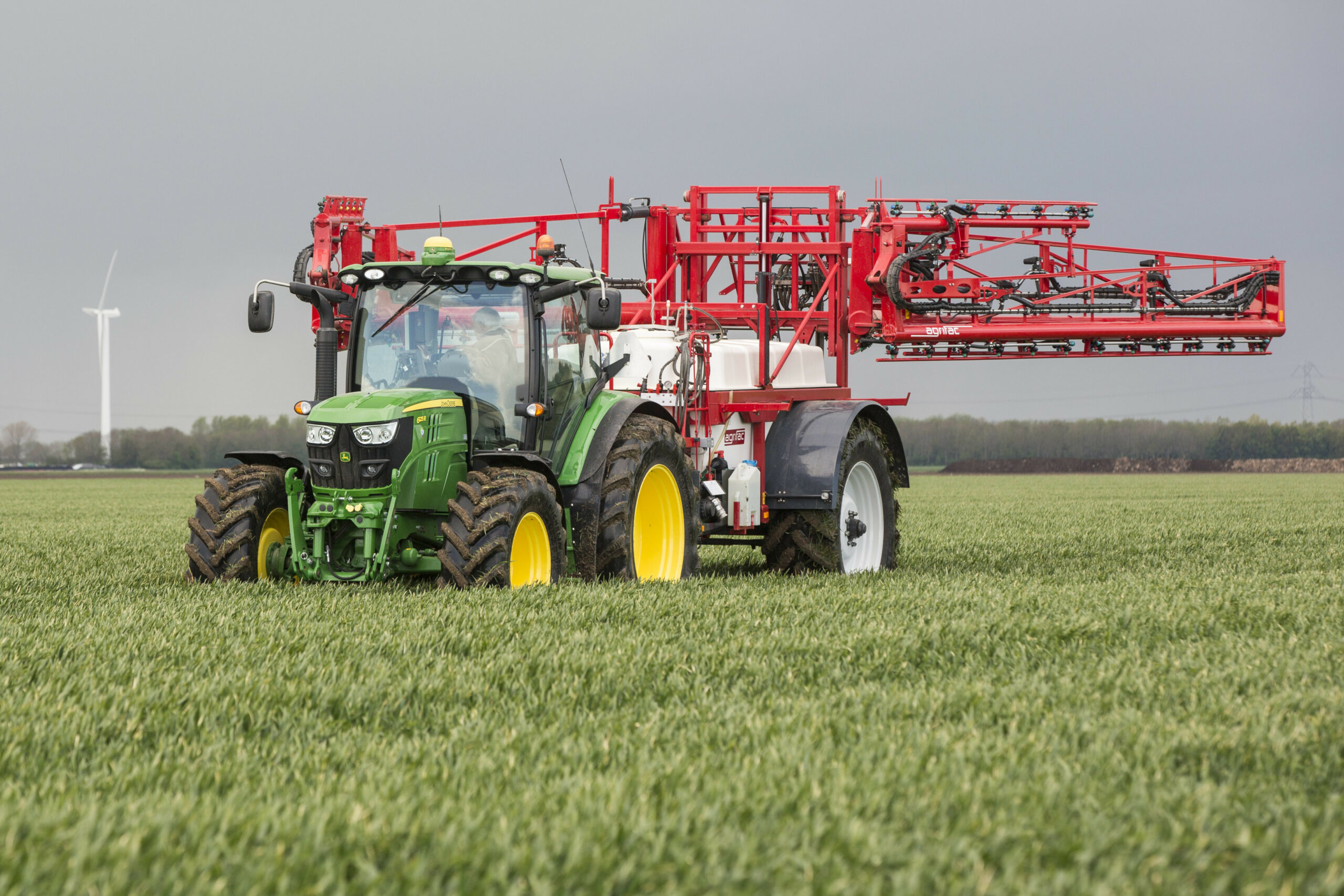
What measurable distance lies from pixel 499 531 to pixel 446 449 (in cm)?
92

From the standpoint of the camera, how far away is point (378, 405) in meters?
7.97

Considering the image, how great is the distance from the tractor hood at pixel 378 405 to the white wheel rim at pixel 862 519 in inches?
161

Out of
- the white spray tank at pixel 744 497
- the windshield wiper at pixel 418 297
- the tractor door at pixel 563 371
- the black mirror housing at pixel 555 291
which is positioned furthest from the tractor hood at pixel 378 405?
the white spray tank at pixel 744 497

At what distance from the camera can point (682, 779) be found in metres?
3.93

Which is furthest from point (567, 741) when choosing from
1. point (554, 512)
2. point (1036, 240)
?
point (1036, 240)

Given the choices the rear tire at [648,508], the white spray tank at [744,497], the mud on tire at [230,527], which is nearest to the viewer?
the mud on tire at [230,527]

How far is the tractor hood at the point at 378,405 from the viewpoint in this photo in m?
7.89

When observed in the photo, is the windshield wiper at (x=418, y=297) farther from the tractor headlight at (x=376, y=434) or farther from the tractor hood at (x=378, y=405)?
the tractor headlight at (x=376, y=434)

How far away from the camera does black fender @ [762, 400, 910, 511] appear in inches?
407

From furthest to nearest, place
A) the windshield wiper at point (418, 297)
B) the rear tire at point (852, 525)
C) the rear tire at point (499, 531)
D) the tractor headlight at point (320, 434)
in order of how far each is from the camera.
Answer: the rear tire at point (852, 525), the windshield wiper at point (418, 297), the tractor headlight at point (320, 434), the rear tire at point (499, 531)

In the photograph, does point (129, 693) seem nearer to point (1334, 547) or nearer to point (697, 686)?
point (697, 686)

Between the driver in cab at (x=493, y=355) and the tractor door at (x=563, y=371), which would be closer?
the driver in cab at (x=493, y=355)

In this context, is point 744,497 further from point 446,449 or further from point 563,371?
point 446,449

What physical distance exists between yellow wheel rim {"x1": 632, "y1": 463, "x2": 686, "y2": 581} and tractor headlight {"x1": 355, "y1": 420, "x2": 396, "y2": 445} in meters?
2.06
